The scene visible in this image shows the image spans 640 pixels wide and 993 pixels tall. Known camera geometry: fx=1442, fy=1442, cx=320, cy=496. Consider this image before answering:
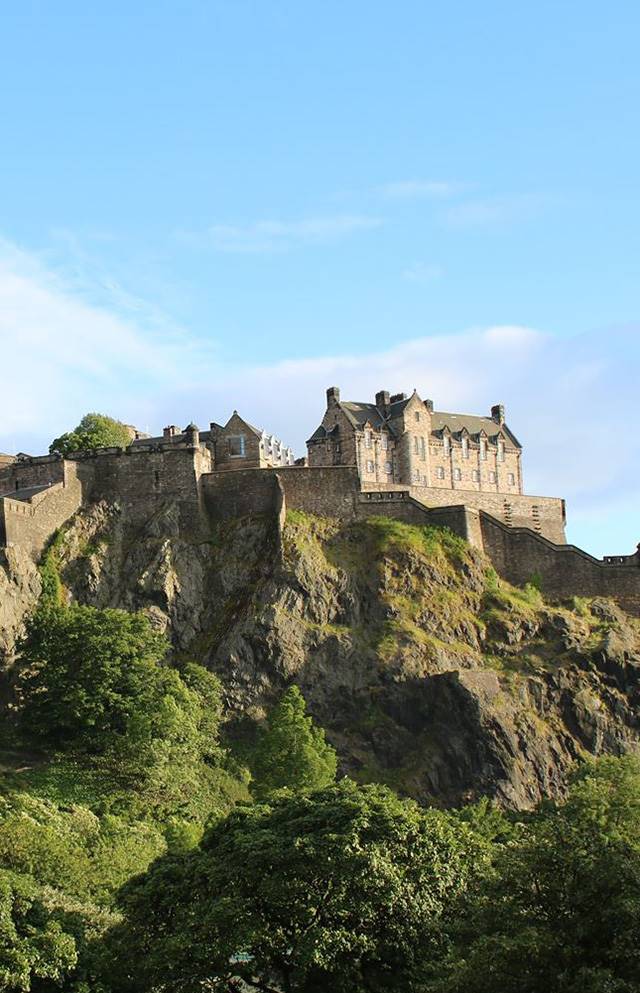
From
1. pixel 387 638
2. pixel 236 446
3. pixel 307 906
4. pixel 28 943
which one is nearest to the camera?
pixel 28 943

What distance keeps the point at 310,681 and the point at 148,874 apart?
3562cm

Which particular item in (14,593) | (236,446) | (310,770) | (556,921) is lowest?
(556,921)

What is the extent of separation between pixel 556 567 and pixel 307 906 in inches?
2064

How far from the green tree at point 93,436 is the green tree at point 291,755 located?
29888 mm

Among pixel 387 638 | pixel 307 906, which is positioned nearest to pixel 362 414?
pixel 387 638

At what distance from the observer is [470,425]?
11781 centimetres

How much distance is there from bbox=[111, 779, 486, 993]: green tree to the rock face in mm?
32889

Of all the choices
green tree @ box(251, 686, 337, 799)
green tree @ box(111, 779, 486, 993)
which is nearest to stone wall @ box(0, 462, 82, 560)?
green tree @ box(251, 686, 337, 799)

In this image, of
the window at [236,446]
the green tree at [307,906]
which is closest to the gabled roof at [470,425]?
the window at [236,446]

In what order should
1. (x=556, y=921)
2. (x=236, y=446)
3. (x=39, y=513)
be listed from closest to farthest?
1. (x=556, y=921)
2. (x=39, y=513)
3. (x=236, y=446)

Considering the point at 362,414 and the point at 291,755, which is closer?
the point at 291,755

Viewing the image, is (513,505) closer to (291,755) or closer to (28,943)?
(291,755)

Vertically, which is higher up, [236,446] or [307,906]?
[236,446]

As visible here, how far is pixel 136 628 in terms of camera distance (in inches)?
3322
